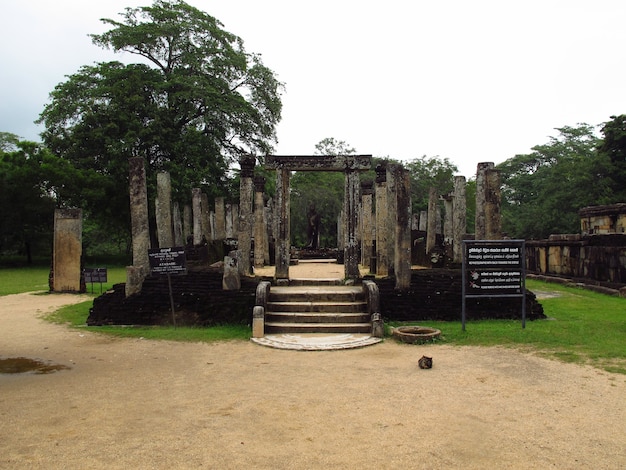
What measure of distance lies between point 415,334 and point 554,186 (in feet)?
89.5

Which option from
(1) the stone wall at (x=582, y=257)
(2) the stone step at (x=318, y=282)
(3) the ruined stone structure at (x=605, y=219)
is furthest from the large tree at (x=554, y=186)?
(2) the stone step at (x=318, y=282)

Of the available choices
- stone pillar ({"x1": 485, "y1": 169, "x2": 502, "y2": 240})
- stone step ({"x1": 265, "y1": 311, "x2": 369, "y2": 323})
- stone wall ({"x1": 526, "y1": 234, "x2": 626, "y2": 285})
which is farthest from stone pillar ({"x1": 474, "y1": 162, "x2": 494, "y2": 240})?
stone wall ({"x1": 526, "y1": 234, "x2": 626, "y2": 285})

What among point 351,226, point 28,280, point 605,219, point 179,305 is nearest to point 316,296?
point 351,226

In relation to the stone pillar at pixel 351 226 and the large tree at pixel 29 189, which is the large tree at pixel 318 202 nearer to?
the large tree at pixel 29 189

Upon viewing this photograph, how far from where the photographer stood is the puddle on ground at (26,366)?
21.9ft

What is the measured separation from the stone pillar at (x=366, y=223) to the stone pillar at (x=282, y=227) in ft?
13.5

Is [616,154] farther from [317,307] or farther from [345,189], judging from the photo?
[317,307]

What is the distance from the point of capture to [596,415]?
4.73m

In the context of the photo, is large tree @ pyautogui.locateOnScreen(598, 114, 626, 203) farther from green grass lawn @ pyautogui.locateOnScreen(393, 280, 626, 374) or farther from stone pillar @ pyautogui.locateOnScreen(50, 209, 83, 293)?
stone pillar @ pyautogui.locateOnScreen(50, 209, 83, 293)

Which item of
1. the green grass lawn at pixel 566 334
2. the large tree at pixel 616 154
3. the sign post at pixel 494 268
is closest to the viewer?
the green grass lawn at pixel 566 334

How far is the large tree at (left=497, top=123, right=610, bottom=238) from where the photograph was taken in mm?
27703

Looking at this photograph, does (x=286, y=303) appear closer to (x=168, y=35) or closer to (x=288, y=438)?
(x=288, y=438)

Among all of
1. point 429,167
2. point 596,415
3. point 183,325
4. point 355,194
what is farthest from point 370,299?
point 429,167

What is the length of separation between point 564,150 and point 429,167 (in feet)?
39.4
